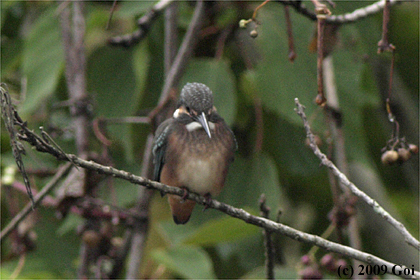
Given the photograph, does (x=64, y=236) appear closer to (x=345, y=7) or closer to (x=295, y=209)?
(x=295, y=209)

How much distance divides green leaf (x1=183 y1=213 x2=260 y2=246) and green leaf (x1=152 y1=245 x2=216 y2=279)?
69mm

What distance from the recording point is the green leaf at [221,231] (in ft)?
10.3

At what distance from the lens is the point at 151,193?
3.64m

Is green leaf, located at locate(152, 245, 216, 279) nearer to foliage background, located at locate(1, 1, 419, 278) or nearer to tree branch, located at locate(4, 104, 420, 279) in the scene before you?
foliage background, located at locate(1, 1, 419, 278)

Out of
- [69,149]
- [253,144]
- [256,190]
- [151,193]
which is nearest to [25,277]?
[151,193]

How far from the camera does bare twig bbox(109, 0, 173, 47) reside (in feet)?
12.0

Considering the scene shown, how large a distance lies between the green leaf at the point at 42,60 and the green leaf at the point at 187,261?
1365 mm

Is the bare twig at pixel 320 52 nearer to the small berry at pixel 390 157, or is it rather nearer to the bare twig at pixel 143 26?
the small berry at pixel 390 157

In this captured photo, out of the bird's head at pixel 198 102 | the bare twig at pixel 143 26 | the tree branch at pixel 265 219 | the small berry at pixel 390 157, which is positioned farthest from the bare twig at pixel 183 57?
the small berry at pixel 390 157

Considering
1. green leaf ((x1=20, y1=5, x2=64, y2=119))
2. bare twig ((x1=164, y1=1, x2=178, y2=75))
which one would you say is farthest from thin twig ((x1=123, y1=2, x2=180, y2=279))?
green leaf ((x1=20, y1=5, x2=64, y2=119))

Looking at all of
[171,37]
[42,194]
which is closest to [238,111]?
[171,37]

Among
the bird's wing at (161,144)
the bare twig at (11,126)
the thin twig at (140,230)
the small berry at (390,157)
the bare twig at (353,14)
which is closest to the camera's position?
the bare twig at (11,126)

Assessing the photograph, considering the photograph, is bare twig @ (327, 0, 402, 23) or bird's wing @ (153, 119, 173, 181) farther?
bird's wing @ (153, 119, 173, 181)

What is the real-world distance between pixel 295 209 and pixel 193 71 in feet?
5.80
